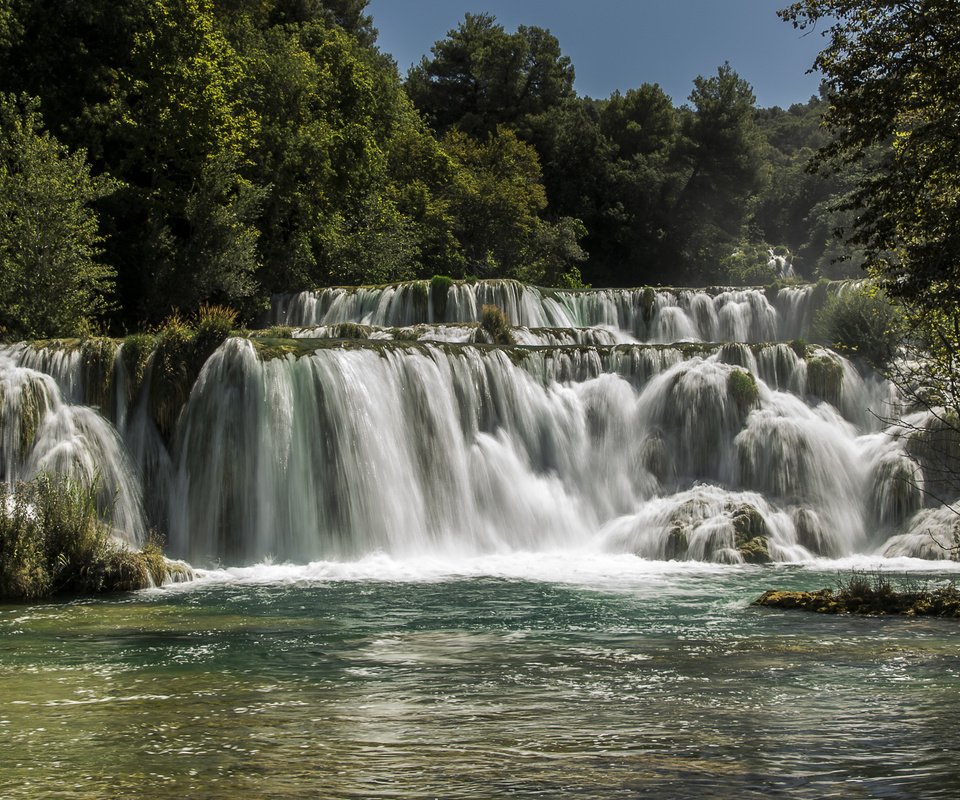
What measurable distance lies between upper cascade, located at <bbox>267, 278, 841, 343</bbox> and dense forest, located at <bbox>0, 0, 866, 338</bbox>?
329cm

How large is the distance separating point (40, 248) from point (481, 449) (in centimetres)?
1327

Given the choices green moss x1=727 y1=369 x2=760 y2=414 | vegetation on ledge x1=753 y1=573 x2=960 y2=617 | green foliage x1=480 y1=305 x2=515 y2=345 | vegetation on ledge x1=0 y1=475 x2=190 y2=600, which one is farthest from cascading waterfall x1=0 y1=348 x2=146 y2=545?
green moss x1=727 y1=369 x2=760 y2=414

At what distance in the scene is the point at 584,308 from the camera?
123 feet

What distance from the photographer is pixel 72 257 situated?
28.9 meters

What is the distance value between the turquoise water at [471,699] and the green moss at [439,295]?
20.9 metres

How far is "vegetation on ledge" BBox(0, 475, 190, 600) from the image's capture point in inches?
595

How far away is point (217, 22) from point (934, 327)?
3560cm

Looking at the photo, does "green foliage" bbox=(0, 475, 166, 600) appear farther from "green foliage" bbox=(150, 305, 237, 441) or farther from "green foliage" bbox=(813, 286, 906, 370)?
"green foliage" bbox=(813, 286, 906, 370)

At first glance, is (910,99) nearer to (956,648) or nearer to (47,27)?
(956,648)

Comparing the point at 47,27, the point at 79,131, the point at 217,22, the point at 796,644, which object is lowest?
the point at 796,644

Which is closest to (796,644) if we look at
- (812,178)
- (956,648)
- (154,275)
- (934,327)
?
(956,648)

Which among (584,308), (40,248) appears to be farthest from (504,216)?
(40,248)

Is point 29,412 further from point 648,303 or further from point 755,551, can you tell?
point 648,303

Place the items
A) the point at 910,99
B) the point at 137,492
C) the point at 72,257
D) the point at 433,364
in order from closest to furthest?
1. the point at 910,99
2. the point at 137,492
3. the point at 433,364
4. the point at 72,257
